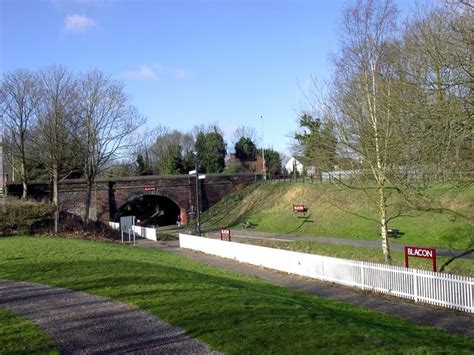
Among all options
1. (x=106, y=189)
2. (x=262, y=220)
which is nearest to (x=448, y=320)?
(x=262, y=220)

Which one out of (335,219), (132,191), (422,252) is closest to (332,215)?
(335,219)

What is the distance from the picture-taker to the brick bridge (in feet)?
152

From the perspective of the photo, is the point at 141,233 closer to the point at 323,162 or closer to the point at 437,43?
the point at 323,162

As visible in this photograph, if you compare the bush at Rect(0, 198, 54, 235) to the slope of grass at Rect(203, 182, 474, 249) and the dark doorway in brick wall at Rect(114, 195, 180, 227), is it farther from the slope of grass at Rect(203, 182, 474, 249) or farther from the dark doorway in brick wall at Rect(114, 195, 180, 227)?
the dark doorway in brick wall at Rect(114, 195, 180, 227)

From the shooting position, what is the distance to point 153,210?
64.4m

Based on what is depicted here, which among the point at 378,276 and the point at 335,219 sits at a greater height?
the point at 335,219

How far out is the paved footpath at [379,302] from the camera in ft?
38.7

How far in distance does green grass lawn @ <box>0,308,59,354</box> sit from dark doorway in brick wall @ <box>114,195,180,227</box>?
5123 centimetres

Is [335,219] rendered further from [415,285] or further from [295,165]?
[415,285]

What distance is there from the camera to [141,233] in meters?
39.7

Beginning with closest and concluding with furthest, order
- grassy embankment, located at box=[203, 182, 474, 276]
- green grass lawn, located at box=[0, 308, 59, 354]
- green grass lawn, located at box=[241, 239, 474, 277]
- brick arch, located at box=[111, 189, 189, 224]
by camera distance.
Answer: green grass lawn, located at box=[0, 308, 59, 354] < green grass lawn, located at box=[241, 239, 474, 277] < grassy embankment, located at box=[203, 182, 474, 276] < brick arch, located at box=[111, 189, 189, 224]

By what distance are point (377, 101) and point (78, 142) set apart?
1135 inches

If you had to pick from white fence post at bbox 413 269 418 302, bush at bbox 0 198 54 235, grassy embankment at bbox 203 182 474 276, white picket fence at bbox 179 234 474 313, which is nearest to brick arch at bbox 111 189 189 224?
grassy embankment at bbox 203 182 474 276

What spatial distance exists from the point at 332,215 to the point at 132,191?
23.9 m
